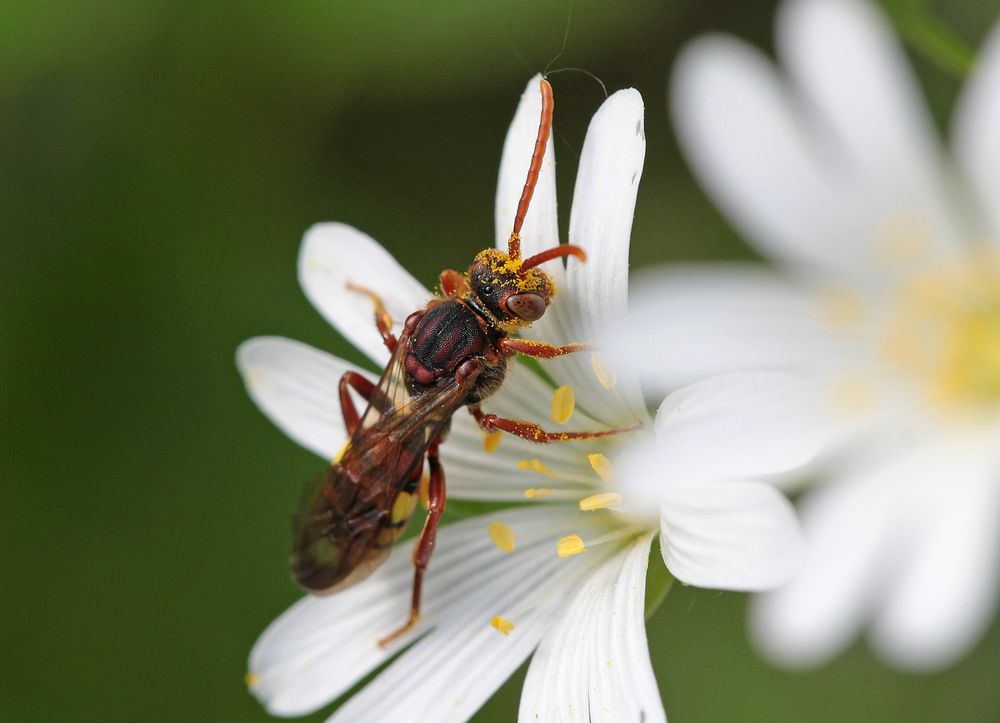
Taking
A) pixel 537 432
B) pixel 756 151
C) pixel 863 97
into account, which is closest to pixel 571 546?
pixel 537 432

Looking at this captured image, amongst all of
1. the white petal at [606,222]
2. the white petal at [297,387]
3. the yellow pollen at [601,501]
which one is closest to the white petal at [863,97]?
the white petal at [606,222]

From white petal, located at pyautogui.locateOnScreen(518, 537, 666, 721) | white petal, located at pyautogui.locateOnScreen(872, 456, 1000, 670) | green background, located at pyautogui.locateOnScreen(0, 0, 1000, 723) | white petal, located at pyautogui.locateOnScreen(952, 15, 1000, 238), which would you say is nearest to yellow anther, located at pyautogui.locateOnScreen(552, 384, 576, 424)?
white petal, located at pyautogui.locateOnScreen(518, 537, 666, 721)

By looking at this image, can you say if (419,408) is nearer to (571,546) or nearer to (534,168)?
(571,546)

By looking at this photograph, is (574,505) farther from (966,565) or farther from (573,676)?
(966,565)

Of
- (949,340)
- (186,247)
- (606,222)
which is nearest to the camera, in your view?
(606,222)

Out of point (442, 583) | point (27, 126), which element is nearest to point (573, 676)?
point (442, 583)

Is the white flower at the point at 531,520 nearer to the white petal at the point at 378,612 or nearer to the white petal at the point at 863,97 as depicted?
the white petal at the point at 378,612
